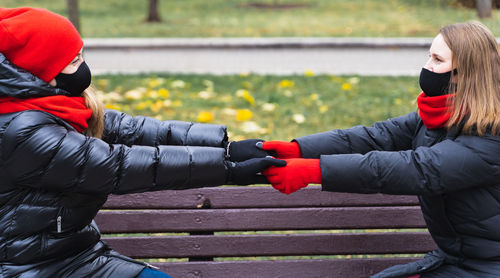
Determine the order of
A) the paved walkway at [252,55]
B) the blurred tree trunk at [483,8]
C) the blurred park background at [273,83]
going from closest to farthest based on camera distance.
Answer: the blurred park background at [273,83] → the paved walkway at [252,55] → the blurred tree trunk at [483,8]

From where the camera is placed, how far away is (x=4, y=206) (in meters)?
2.26

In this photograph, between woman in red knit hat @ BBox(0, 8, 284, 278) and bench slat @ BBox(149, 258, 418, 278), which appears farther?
bench slat @ BBox(149, 258, 418, 278)

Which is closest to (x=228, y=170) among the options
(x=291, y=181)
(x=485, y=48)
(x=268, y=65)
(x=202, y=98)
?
(x=291, y=181)

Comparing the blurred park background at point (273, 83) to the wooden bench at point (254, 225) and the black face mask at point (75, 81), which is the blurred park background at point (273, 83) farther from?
the black face mask at point (75, 81)

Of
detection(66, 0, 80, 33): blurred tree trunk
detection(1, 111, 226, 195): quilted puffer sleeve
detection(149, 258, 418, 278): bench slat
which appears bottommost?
detection(66, 0, 80, 33): blurred tree trunk

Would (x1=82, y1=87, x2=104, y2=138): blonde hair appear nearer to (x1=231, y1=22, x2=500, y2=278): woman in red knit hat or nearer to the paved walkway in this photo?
(x1=231, y1=22, x2=500, y2=278): woman in red knit hat

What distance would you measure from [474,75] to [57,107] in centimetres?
157

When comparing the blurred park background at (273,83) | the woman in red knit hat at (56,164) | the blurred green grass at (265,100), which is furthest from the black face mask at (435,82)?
the blurred green grass at (265,100)

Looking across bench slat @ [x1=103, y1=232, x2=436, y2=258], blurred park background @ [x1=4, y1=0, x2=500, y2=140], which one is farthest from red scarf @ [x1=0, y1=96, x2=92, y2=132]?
blurred park background @ [x1=4, y1=0, x2=500, y2=140]

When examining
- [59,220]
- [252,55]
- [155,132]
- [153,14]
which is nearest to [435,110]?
[155,132]

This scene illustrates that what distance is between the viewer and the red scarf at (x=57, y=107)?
2.24 metres

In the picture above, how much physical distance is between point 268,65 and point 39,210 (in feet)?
24.5

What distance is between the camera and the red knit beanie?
2.21 meters

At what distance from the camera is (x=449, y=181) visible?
7.79ft
